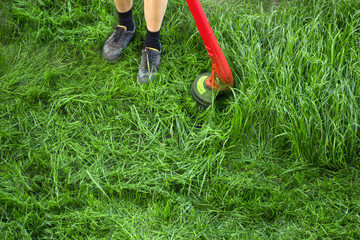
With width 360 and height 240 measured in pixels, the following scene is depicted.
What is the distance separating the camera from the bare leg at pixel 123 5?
2584 mm

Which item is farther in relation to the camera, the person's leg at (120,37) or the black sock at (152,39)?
the person's leg at (120,37)

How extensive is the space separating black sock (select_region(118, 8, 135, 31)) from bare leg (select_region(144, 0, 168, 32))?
33 centimetres

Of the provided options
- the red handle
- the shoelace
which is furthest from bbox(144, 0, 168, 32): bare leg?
the shoelace

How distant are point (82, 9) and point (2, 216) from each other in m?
1.80

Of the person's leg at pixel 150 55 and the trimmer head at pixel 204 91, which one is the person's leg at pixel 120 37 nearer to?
the person's leg at pixel 150 55

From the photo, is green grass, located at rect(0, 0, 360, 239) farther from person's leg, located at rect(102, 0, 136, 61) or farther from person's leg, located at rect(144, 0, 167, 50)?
person's leg, located at rect(144, 0, 167, 50)

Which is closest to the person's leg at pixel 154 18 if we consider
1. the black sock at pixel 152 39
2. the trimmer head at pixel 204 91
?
the black sock at pixel 152 39

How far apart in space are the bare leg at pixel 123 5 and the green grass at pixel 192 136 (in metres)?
0.23

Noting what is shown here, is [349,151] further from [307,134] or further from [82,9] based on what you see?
[82,9]

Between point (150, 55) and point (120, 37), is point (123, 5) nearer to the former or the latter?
point (120, 37)

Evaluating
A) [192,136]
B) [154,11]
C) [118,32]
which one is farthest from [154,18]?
[192,136]

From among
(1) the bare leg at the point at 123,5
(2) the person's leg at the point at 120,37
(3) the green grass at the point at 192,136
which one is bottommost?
A: (3) the green grass at the point at 192,136

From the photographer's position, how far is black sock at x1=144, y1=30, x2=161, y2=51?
253 centimetres

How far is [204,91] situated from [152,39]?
0.55 m
